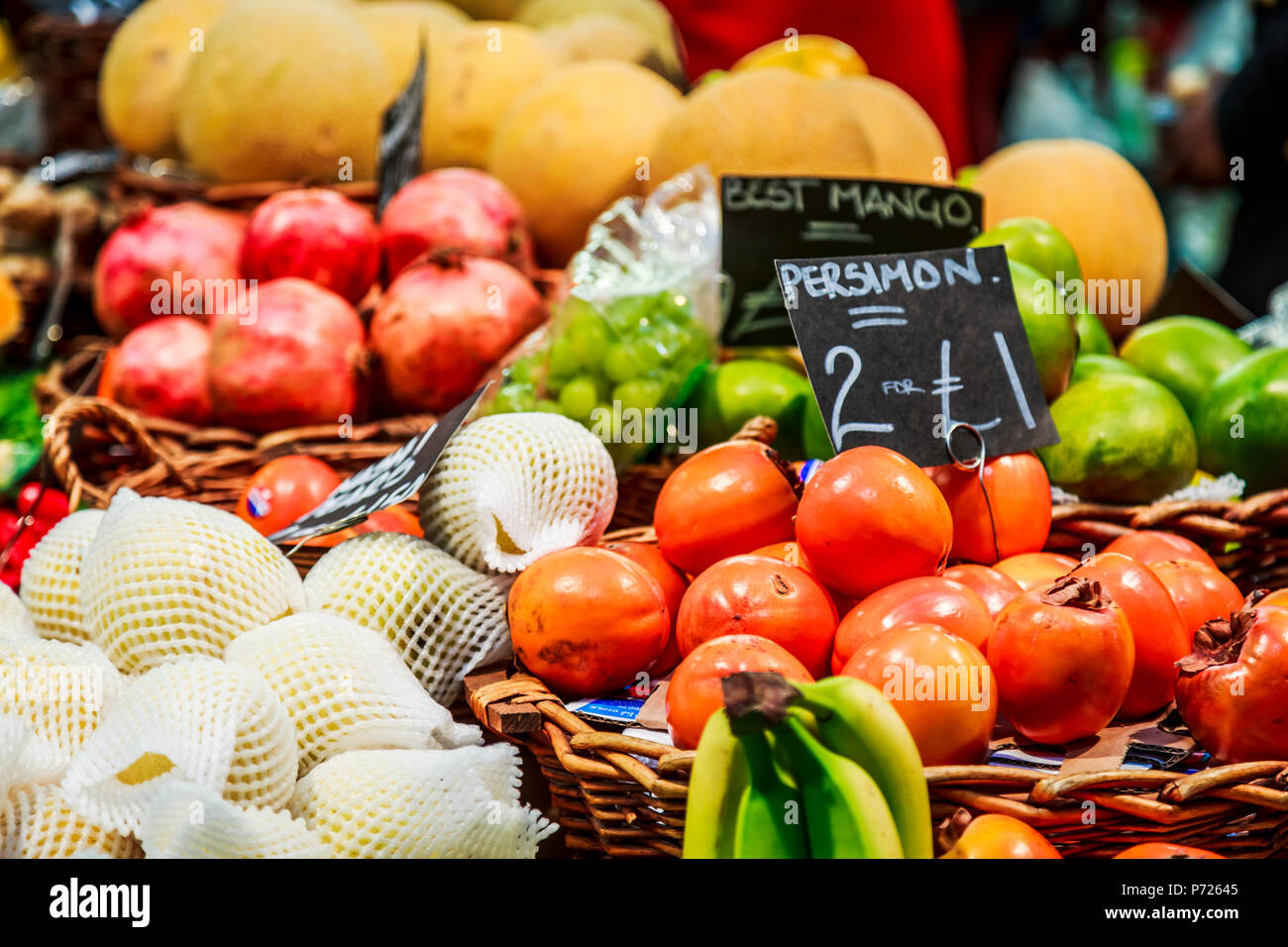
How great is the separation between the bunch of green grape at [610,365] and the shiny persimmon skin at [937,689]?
0.78 meters

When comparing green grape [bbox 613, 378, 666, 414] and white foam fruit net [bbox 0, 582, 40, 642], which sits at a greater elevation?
green grape [bbox 613, 378, 666, 414]

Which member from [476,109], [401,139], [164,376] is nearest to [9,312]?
[164,376]

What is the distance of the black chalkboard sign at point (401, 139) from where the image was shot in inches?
94.2

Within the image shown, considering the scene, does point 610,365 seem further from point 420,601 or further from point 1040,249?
point 1040,249

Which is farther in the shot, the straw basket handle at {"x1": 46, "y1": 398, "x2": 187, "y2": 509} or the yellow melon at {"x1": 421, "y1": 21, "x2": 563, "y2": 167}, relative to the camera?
the yellow melon at {"x1": 421, "y1": 21, "x2": 563, "y2": 167}

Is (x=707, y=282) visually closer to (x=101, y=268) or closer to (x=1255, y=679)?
(x=1255, y=679)

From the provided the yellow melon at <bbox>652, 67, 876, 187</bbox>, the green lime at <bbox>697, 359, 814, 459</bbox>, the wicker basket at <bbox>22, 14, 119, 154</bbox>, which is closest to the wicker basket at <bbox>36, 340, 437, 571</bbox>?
the green lime at <bbox>697, 359, 814, 459</bbox>

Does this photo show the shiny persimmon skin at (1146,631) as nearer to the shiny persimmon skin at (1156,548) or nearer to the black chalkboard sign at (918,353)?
the shiny persimmon skin at (1156,548)

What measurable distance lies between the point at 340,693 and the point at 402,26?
2319 mm

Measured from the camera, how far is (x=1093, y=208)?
91.5 inches

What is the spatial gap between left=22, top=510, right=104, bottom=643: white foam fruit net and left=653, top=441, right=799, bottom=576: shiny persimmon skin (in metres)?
0.66

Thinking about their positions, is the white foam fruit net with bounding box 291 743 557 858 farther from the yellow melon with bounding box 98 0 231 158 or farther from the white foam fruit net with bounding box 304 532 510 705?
the yellow melon with bounding box 98 0 231 158

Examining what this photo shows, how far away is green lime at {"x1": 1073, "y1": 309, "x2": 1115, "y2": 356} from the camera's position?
6.22ft

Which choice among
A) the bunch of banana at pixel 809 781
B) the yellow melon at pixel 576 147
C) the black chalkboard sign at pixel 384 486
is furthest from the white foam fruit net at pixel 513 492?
the yellow melon at pixel 576 147
